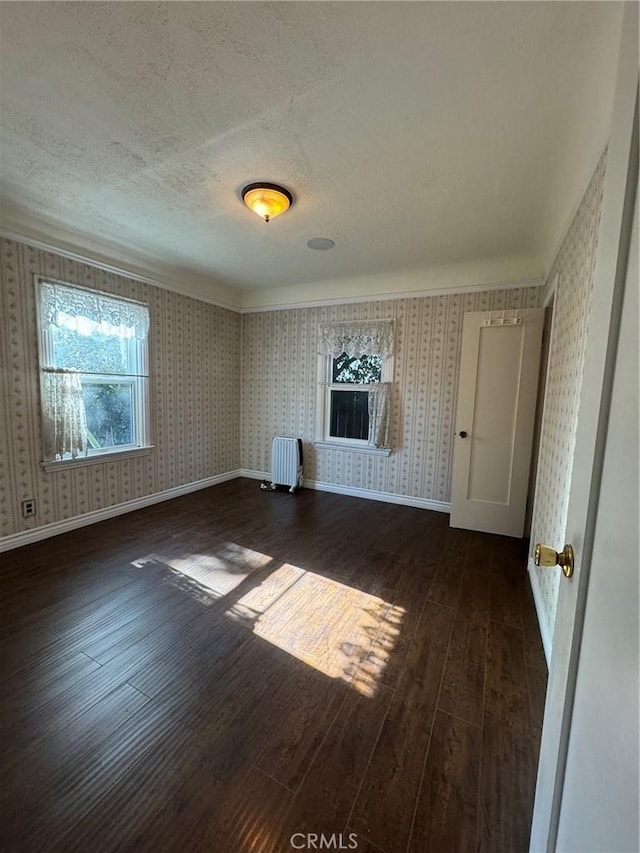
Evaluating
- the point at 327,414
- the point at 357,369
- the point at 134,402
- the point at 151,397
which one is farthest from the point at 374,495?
the point at 134,402

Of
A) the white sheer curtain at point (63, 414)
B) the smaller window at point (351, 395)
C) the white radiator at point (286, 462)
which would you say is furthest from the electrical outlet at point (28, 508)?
the smaller window at point (351, 395)

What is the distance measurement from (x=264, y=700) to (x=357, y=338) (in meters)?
3.45

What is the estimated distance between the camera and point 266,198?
87.7 inches

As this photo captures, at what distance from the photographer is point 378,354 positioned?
4039 millimetres

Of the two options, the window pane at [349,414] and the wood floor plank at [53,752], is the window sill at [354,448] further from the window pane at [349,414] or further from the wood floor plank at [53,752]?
the wood floor plank at [53,752]

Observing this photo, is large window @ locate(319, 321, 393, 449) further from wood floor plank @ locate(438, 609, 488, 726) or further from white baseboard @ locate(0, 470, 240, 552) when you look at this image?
wood floor plank @ locate(438, 609, 488, 726)

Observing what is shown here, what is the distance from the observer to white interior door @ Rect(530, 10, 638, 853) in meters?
0.52

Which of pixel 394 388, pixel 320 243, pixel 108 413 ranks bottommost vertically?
pixel 108 413

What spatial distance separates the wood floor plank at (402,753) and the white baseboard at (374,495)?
2.05 metres

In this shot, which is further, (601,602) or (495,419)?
(495,419)

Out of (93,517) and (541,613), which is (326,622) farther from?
(93,517)

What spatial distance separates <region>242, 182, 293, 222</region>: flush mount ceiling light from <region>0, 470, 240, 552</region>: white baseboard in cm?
295

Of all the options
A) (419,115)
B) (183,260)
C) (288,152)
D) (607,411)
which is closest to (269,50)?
(288,152)

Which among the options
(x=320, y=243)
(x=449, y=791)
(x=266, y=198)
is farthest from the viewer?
(x=320, y=243)
